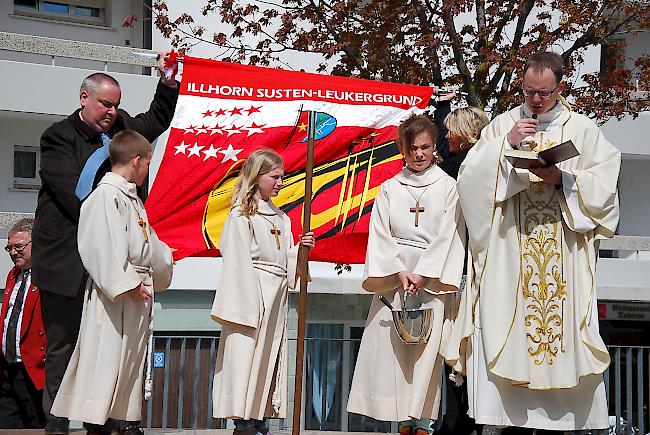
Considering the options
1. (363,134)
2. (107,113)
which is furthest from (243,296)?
(363,134)

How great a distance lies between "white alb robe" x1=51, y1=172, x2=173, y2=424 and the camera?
597cm

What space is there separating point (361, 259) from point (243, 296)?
2.30m

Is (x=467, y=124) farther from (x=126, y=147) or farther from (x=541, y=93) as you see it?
(x=126, y=147)

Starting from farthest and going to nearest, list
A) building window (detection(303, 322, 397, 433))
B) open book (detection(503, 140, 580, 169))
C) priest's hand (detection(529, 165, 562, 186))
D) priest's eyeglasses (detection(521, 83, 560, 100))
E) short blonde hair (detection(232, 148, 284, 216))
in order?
building window (detection(303, 322, 397, 433)) < short blonde hair (detection(232, 148, 284, 216)) < priest's eyeglasses (detection(521, 83, 560, 100)) < priest's hand (detection(529, 165, 562, 186)) < open book (detection(503, 140, 580, 169))

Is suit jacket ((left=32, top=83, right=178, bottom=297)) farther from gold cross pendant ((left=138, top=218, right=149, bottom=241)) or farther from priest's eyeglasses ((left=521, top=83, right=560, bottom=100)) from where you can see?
priest's eyeglasses ((left=521, top=83, right=560, bottom=100))

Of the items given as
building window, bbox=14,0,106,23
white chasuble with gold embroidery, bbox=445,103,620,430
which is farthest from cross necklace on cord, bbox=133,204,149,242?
building window, bbox=14,0,106,23

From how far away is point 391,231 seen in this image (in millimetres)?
6668

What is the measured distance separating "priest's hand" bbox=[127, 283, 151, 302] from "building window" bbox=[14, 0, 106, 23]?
15.5 meters

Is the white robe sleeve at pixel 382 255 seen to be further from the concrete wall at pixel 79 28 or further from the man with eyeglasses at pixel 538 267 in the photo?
the concrete wall at pixel 79 28

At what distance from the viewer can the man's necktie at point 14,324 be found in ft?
25.0

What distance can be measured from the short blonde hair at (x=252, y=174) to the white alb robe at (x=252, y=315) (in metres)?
0.05

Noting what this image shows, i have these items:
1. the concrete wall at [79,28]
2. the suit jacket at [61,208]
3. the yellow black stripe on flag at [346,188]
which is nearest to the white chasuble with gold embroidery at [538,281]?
the suit jacket at [61,208]

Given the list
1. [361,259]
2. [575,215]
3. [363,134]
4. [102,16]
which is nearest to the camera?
[575,215]

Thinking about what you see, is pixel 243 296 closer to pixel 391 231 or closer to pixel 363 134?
pixel 391 231
